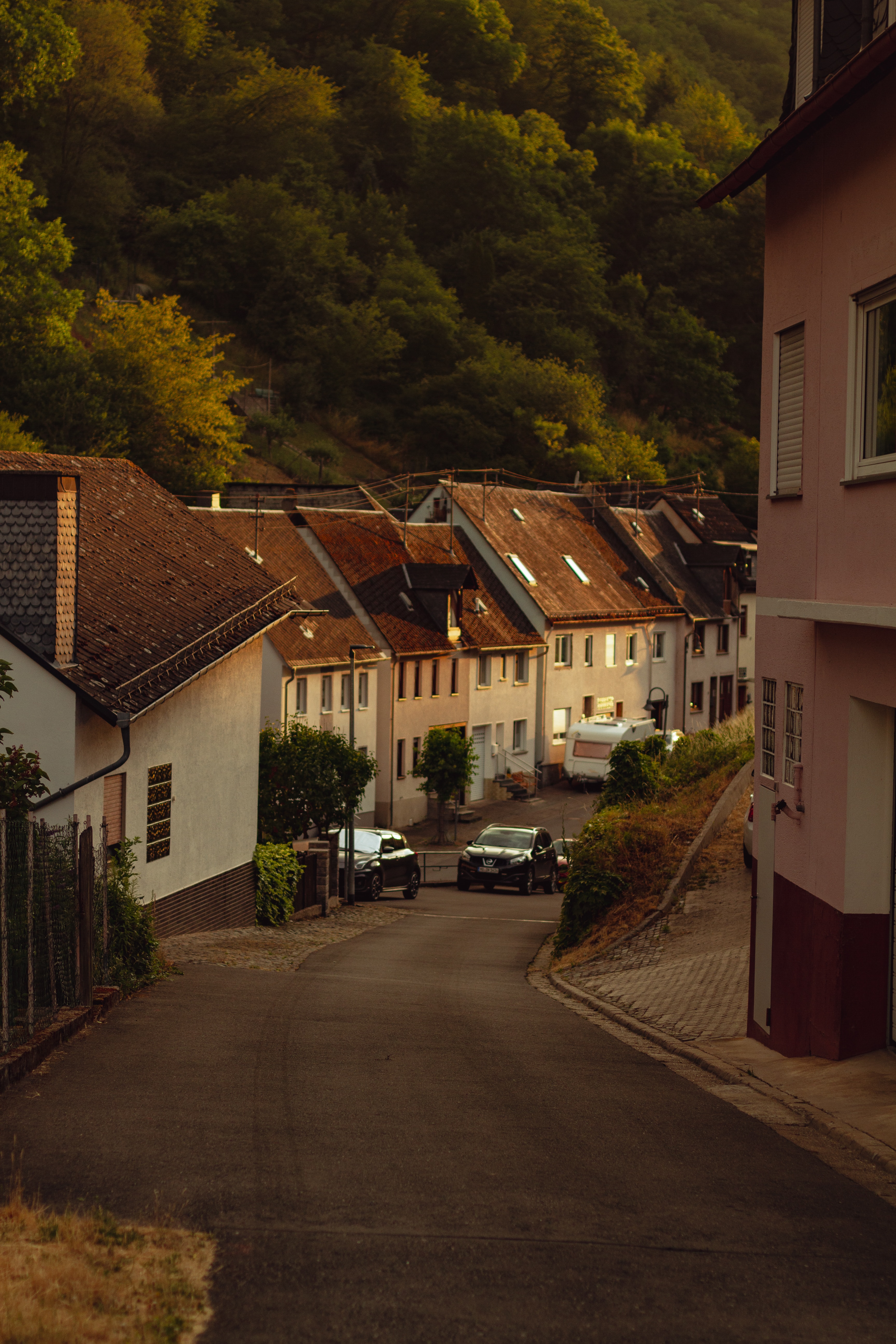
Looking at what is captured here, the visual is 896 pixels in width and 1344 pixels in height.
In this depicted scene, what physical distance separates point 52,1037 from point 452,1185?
4.71 meters

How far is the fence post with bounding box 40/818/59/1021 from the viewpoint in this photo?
1216cm

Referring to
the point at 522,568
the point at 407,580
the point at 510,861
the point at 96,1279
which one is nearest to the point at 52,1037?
the point at 96,1279

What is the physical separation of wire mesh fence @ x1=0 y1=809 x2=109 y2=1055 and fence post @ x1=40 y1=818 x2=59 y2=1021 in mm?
10

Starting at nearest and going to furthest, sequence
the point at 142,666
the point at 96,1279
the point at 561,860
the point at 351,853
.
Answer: the point at 96,1279 < the point at 142,666 < the point at 351,853 < the point at 561,860

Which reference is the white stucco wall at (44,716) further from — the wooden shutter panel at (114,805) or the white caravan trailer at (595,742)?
the white caravan trailer at (595,742)

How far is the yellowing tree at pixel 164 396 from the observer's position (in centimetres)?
6097

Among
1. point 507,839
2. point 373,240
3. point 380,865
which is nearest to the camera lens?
point 380,865

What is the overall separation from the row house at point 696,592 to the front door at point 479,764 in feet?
42.1

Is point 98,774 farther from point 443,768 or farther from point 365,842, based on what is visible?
point 443,768

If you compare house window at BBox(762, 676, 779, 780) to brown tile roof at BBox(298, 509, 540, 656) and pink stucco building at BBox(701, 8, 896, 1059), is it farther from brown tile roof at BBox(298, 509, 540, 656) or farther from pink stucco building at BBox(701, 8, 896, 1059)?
brown tile roof at BBox(298, 509, 540, 656)

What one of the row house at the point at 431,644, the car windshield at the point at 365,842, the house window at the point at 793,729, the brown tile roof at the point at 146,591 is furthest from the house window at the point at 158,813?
the row house at the point at 431,644

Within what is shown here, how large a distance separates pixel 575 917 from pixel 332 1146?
49.2ft

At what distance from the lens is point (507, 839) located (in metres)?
39.0

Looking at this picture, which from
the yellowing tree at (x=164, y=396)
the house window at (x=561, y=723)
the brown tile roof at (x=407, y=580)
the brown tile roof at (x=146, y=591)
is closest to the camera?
the brown tile roof at (x=146, y=591)
